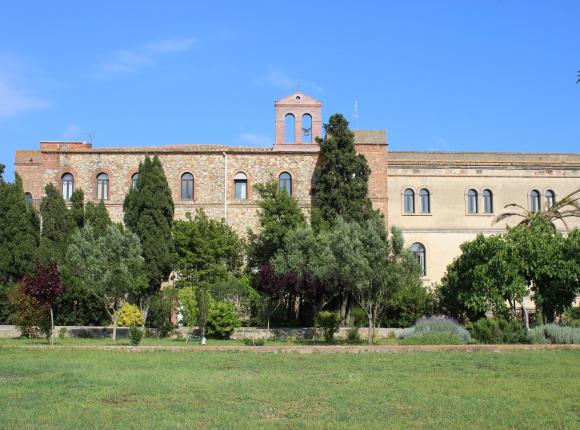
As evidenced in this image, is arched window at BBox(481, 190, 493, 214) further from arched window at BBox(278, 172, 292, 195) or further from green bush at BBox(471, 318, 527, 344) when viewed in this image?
green bush at BBox(471, 318, 527, 344)

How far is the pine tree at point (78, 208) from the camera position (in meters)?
34.0

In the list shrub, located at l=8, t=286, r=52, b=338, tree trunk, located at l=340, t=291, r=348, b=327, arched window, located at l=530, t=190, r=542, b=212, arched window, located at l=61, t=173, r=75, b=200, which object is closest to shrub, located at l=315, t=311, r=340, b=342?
tree trunk, located at l=340, t=291, r=348, b=327

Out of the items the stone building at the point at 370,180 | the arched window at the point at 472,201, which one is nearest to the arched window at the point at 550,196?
the stone building at the point at 370,180

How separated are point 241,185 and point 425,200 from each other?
382 inches

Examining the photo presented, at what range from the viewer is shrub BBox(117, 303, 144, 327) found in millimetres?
30281

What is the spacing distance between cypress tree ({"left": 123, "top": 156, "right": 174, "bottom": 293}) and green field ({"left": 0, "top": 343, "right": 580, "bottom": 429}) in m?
13.4

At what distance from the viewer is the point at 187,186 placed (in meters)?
37.9

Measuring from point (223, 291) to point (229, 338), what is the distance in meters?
2.16

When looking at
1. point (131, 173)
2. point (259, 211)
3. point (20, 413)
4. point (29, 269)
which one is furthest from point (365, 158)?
point (20, 413)

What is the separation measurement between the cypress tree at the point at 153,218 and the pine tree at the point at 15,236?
4.19m

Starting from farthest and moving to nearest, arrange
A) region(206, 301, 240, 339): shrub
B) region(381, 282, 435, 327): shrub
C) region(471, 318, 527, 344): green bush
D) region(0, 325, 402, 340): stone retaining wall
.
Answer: region(381, 282, 435, 327): shrub → region(0, 325, 402, 340): stone retaining wall → region(206, 301, 240, 339): shrub → region(471, 318, 527, 344): green bush

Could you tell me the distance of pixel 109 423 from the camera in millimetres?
9828

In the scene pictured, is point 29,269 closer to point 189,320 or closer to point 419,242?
point 189,320

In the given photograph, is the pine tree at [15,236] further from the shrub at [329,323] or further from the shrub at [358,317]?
the shrub at [358,317]
